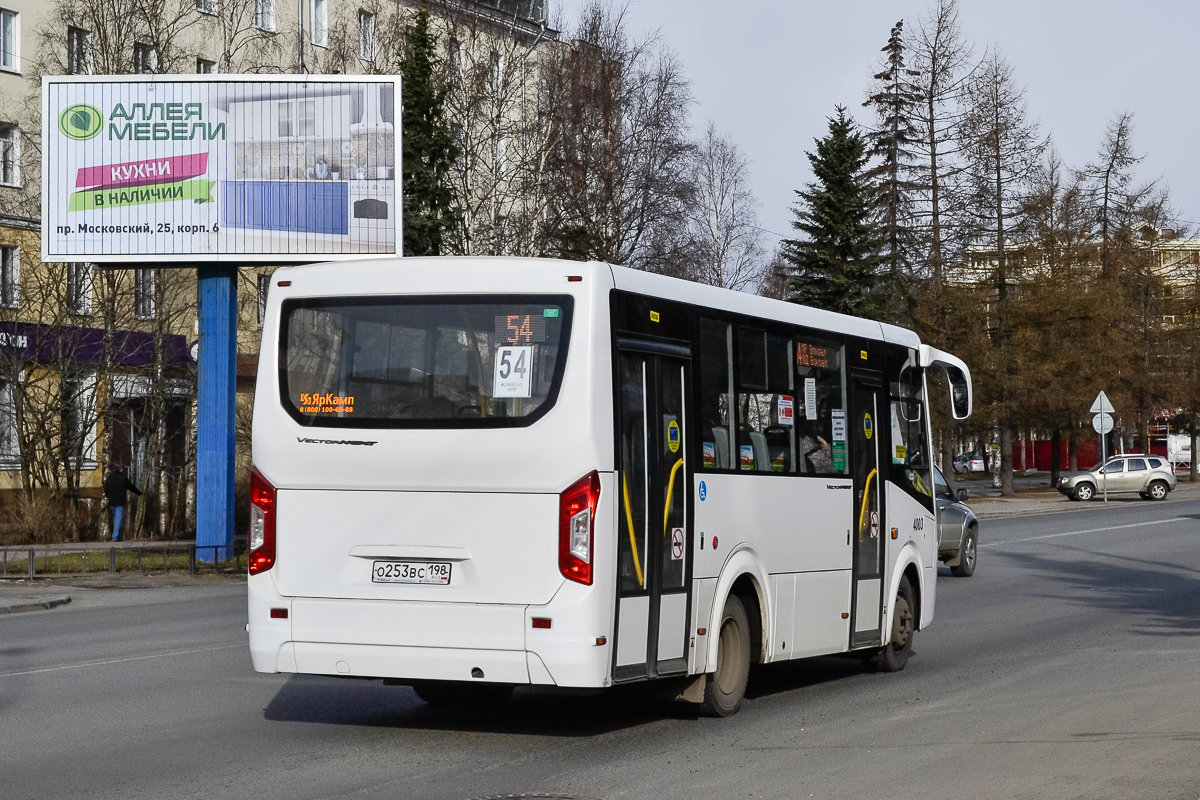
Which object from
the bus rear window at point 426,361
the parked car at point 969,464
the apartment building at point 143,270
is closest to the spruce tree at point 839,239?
the apartment building at point 143,270

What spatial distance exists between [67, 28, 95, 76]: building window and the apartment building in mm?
55

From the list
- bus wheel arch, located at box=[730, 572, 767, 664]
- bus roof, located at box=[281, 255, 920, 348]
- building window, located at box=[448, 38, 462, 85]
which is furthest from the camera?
building window, located at box=[448, 38, 462, 85]

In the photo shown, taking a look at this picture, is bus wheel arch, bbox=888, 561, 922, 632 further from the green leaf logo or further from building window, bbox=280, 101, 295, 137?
the green leaf logo

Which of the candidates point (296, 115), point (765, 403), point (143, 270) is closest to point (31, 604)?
point (296, 115)

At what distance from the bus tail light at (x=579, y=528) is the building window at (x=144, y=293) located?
31140 mm

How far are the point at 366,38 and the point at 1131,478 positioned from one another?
30.6 m

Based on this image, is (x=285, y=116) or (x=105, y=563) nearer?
(x=105, y=563)

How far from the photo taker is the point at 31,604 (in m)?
19.9

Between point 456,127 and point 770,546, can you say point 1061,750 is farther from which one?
point 456,127

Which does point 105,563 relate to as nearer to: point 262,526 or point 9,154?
point 262,526

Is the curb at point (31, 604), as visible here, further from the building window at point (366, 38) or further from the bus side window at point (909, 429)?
the building window at point (366, 38)

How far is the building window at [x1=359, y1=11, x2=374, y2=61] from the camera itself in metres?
43.6

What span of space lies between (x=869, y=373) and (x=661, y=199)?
2967 centimetres

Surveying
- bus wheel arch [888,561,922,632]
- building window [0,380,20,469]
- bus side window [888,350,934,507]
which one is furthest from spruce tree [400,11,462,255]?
bus wheel arch [888,561,922,632]
